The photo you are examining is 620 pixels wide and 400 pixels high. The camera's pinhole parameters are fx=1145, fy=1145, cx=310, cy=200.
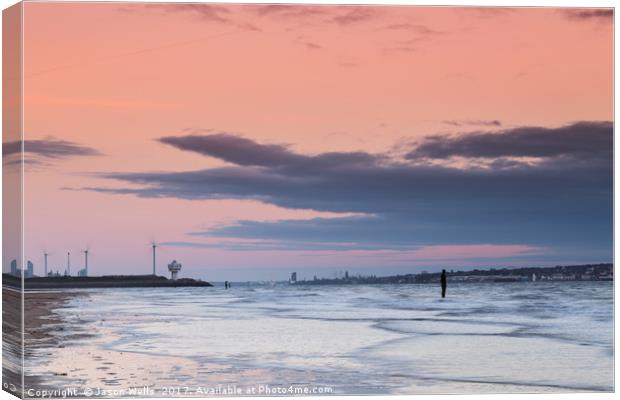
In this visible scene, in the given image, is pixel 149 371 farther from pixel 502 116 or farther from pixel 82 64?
pixel 502 116

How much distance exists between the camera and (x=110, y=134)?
16344 mm

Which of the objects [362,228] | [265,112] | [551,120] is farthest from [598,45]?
[362,228]

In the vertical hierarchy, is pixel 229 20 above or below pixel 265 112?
above

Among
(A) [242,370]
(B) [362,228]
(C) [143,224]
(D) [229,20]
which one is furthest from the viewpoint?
(B) [362,228]

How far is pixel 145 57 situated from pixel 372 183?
17.3 feet

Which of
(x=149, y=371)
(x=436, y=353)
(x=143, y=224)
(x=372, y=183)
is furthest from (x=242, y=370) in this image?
(x=372, y=183)

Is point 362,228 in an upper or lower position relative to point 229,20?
lower

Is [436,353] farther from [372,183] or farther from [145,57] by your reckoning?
[145,57]

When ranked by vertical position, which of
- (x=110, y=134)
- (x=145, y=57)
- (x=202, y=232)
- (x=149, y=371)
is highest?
(x=145, y=57)

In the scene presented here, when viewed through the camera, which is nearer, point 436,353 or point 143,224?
point 436,353

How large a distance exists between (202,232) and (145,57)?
4.54m

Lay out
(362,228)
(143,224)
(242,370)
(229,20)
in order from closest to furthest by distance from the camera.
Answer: (242,370) → (229,20) → (143,224) → (362,228)

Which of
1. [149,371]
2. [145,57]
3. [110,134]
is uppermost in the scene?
[145,57]

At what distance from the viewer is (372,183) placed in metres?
19.5
